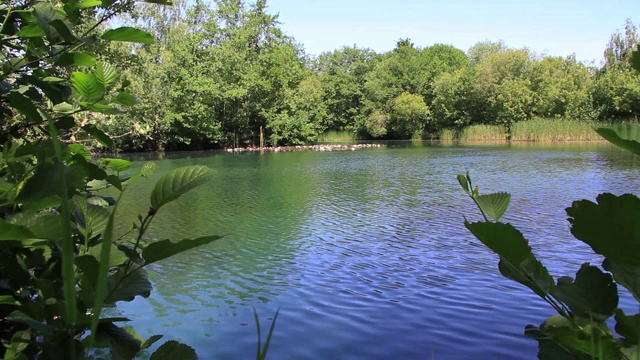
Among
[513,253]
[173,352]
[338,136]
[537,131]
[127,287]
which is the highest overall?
[338,136]

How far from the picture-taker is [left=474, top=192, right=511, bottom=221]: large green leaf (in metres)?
0.71

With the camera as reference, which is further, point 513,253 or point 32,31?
point 32,31

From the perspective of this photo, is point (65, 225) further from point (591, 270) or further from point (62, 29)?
point (62, 29)

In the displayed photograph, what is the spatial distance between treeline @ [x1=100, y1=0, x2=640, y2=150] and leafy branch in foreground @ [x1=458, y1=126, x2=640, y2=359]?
30.3m

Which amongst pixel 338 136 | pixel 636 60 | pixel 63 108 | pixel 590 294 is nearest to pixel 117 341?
pixel 590 294

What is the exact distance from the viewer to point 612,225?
0.54 m

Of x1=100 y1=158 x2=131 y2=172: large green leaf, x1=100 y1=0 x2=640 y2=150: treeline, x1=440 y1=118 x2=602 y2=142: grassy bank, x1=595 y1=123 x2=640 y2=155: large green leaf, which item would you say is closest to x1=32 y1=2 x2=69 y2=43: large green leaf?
x1=100 y1=158 x2=131 y2=172: large green leaf

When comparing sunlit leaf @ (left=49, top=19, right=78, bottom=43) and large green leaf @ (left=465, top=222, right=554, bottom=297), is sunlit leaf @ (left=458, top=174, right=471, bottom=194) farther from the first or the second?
sunlit leaf @ (left=49, top=19, right=78, bottom=43)

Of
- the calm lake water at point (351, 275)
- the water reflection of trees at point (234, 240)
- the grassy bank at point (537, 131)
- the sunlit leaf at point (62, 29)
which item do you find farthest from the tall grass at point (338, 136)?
the sunlit leaf at point (62, 29)

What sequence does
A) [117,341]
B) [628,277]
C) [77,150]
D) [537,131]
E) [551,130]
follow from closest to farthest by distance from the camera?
[628,277]
[117,341]
[77,150]
[551,130]
[537,131]

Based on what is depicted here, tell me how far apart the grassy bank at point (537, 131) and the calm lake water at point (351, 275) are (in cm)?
2927

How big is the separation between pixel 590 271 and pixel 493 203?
5.9 inches

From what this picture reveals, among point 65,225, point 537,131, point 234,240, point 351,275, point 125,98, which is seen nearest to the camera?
point 65,225

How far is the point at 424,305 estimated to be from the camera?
606cm
